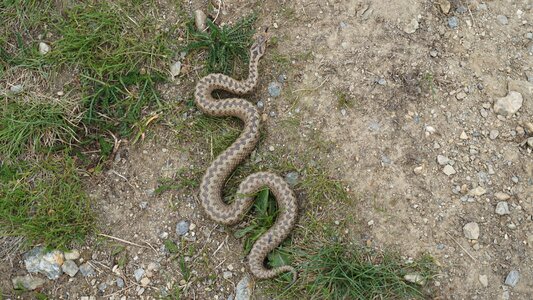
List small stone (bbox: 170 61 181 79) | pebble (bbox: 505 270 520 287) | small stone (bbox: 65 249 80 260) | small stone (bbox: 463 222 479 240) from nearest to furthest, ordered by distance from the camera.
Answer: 1. pebble (bbox: 505 270 520 287)
2. small stone (bbox: 463 222 479 240)
3. small stone (bbox: 65 249 80 260)
4. small stone (bbox: 170 61 181 79)

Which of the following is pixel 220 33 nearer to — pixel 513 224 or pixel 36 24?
pixel 36 24

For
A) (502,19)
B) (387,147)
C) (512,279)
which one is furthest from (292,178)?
(502,19)

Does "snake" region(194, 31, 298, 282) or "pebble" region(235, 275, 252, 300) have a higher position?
"snake" region(194, 31, 298, 282)

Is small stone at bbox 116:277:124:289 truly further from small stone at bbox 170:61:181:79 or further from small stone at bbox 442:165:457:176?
small stone at bbox 442:165:457:176

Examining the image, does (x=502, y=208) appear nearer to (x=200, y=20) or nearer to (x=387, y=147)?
(x=387, y=147)

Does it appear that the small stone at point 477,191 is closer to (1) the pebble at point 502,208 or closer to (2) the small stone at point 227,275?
(1) the pebble at point 502,208

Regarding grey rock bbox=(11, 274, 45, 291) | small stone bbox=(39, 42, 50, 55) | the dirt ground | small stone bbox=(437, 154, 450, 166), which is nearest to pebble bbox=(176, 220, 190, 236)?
the dirt ground
